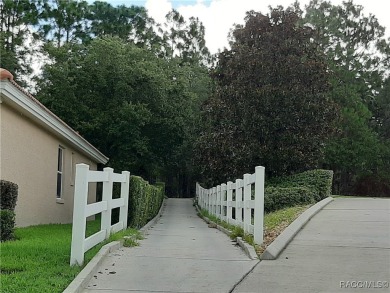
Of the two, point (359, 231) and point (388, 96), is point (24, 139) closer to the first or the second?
point (359, 231)

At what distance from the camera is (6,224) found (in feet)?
26.8

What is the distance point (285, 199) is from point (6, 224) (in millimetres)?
9135

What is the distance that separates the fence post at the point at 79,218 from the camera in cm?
622

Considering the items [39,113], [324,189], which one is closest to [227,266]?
[39,113]

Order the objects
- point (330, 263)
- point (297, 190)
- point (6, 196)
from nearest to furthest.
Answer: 1. point (330, 263)
2. point (6, 196)
3. point (297, 190)

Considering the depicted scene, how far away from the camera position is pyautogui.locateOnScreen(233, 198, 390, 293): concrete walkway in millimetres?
5531

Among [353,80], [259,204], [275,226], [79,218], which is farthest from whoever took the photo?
[353,80]

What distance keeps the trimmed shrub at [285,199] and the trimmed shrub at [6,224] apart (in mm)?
8645

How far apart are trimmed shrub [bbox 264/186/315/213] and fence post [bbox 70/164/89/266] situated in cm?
960

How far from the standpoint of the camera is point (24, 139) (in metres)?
12.2

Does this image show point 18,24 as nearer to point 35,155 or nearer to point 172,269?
point 35,155

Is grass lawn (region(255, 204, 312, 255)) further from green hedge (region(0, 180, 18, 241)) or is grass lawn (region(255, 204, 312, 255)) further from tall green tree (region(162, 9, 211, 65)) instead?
tall green tree (region(162, 9, 211, 65))

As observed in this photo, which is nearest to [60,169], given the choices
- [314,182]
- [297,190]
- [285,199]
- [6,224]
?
[285,199]

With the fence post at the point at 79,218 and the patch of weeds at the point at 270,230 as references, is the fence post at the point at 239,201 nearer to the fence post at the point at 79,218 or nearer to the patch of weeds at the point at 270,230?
the patch of weeds at the point at 270,230
